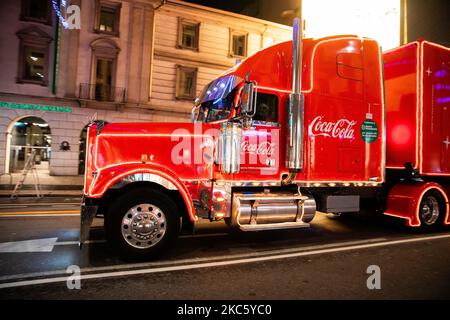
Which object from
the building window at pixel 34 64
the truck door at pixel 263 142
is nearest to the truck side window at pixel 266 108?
the truck door at pixel 263 142

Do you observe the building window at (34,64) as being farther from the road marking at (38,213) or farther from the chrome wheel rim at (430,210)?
the chrome wheel rim at (430,210)

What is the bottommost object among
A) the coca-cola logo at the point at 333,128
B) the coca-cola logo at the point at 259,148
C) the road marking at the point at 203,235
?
the road marking at the point at 203,235

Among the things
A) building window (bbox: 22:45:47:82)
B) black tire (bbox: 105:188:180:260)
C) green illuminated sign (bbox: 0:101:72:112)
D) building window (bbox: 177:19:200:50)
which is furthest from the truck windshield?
building window (bbox: 177:19:200:50)

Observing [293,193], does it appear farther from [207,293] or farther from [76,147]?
[76,147]

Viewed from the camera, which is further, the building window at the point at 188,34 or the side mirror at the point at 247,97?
the building window at the point at 188,34

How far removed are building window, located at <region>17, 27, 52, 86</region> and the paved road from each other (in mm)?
14874

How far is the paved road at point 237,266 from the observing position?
3.78 m

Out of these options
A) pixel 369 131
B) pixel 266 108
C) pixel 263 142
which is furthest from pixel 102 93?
pixel 369 131

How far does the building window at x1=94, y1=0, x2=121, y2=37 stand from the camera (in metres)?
20.1

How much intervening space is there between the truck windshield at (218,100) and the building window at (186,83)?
16.0 m

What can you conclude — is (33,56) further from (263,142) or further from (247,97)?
(247,97)

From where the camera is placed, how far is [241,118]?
5.28 meters

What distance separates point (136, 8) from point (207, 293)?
2102 cm

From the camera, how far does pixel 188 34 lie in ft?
73.2
